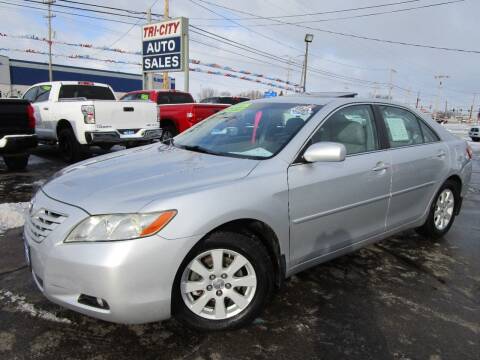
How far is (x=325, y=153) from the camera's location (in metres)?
2.92

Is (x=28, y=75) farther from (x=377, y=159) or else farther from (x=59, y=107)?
(x=377, y=159)

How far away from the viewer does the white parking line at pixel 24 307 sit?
111 inches

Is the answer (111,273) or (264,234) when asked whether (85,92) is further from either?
(111,273)

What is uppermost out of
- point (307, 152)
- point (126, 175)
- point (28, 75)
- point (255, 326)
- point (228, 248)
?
point (28, 75)

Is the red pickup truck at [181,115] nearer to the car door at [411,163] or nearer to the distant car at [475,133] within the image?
the car door at [411,163]

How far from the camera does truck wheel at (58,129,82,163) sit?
8812mm

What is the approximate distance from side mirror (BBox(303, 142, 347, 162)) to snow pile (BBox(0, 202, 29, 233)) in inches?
142

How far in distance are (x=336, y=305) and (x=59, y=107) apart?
8.10 m

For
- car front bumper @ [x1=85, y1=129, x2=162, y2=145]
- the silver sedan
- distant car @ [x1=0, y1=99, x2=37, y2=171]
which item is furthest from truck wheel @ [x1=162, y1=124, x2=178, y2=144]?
the silver sedan

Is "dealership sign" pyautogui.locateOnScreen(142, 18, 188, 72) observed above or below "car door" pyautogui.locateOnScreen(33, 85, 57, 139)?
Result: above

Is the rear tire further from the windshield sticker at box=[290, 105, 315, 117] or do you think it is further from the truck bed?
the truck bed

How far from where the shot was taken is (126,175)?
2807mm

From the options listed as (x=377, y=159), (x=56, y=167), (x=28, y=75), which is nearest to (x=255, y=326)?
(x=377, y=159)

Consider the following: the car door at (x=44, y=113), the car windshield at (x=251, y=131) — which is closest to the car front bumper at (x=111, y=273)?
the car windshield at (x=251, y=131)
